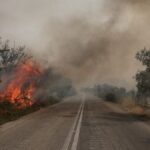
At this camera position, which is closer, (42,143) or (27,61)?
(42,143)

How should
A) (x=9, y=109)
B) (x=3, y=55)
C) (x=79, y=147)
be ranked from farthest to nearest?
(x=3, y=55)
(x=9, y=109)
(x=79, y=147)

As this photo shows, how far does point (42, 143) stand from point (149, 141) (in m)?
4.35

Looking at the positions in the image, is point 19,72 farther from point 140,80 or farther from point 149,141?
point 149,141

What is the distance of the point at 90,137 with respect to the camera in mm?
17328

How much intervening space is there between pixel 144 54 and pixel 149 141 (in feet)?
96.6

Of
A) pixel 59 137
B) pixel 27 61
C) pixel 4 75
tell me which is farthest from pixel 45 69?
pixel 59 137

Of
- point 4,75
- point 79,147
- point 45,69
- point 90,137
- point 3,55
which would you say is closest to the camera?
point 79,147

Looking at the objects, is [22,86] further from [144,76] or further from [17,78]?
[144,76]

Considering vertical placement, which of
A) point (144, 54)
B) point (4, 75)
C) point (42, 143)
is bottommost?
point (42, 143)

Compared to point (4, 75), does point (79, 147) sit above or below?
below

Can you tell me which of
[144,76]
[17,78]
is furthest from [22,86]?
[144,76]

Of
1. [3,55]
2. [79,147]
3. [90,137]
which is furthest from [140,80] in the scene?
[79,147]

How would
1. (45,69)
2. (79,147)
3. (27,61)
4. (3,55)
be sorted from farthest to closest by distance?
(45,69), (27,61), (3,55), (79,147)

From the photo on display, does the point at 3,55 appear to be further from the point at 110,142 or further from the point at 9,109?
the point at 110,142
